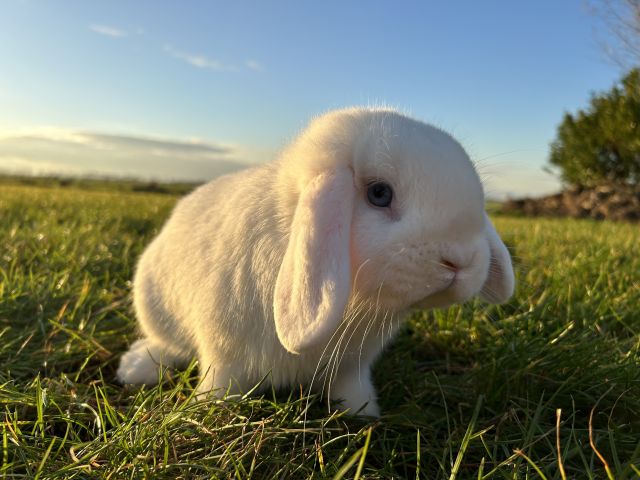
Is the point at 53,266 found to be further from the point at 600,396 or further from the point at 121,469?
the point at 600,396

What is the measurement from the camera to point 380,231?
1.66m

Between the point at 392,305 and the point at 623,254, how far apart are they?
11.3 feet

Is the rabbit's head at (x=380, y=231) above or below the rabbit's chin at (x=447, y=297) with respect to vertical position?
above

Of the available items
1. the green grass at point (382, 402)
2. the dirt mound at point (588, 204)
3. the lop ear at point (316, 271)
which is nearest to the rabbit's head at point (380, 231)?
the lop ear at point (316, 271)

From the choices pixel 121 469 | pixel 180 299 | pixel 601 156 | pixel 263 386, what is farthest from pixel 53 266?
pixel 601 156

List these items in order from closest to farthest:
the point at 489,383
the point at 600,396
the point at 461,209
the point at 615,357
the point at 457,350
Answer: the point at 461,209
the point at 600,396
the point at 489,383
the point at 615,357
the point at 457,350

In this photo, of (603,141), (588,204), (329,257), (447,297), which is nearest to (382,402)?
(447,297)

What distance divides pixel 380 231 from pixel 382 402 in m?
0.91

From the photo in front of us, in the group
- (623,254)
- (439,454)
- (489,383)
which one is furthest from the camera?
(623,254)

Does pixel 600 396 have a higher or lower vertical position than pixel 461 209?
lower

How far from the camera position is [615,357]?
231 centimetres

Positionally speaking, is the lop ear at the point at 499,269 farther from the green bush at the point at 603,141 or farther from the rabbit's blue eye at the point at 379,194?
the green bush at the point at 603,141

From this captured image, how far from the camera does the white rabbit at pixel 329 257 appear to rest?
5.34ft

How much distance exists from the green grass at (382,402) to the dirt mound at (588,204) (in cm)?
1256
